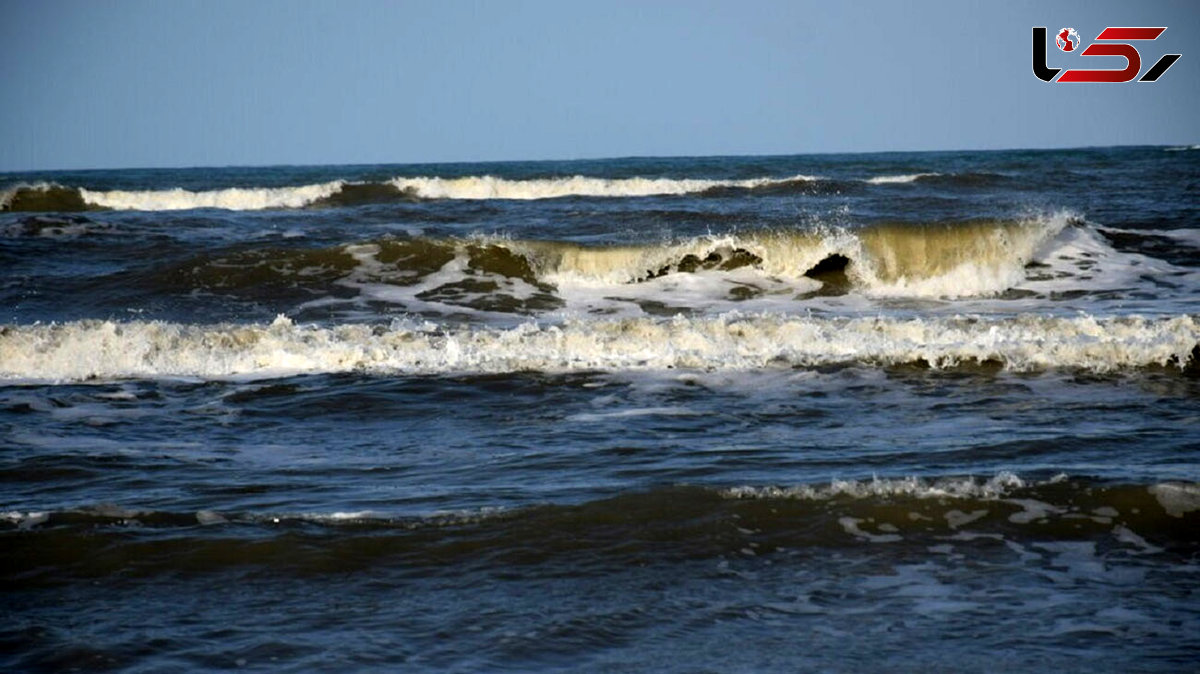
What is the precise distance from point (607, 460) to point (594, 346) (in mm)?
3828

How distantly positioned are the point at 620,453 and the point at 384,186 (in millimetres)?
24450

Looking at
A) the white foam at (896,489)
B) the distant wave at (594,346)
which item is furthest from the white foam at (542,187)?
the white foam at (896,489)

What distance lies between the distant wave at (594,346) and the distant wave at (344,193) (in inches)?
664

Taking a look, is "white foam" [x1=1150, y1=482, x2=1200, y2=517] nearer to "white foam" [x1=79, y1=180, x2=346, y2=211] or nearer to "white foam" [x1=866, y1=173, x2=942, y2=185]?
"white foam" [x1=79, y1=180, x2=346, y2=211]

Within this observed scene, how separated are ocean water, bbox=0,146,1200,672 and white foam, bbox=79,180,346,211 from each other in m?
13.2

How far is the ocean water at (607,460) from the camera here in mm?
4391

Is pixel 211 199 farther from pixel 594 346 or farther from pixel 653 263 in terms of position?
pixel 594 346

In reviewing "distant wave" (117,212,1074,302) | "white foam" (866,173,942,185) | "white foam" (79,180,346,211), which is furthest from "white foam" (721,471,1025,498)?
"white foam" (866,173,942,185)

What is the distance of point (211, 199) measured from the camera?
31516mm

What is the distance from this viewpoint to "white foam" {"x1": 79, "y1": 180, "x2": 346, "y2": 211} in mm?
29275

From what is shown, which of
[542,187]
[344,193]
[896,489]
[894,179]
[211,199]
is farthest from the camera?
[894,179]

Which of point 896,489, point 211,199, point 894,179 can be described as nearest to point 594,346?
point 896,489

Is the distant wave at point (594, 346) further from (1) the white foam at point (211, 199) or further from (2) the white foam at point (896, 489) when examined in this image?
(1) the white foam at point (211, 199)

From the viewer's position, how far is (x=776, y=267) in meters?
15.9
